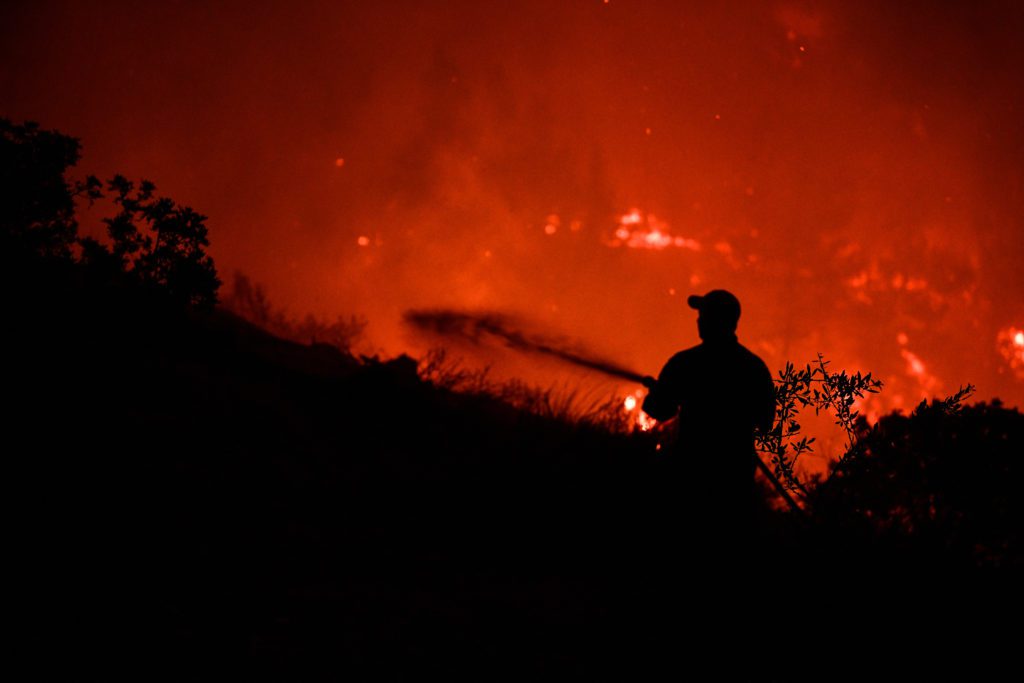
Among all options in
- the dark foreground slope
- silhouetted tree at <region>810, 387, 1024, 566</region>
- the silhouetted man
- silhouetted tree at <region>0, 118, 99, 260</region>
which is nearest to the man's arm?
the silhouetted man

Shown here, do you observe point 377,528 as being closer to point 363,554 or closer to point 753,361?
point 363,554

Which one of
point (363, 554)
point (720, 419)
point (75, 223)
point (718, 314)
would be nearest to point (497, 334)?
point (718, 314)

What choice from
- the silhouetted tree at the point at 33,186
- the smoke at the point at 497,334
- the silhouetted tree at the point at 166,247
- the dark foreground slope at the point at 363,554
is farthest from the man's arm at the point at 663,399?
the silhouetted tree at the point at 33,186

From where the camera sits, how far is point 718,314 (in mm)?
4473

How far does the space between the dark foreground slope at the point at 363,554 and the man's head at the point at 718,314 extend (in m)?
1.20

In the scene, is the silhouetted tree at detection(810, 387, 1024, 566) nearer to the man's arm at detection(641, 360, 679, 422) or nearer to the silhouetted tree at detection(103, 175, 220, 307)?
the man's arm at detection(641, 360, 679, 422)

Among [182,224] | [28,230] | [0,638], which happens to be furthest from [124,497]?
[28,230]

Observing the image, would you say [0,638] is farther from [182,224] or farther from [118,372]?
[182,224]

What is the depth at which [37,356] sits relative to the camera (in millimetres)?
5094

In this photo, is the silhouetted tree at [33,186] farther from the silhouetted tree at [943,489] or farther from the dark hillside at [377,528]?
the silhouetted tree at [943,489]

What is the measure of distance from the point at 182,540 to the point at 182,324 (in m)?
5.51

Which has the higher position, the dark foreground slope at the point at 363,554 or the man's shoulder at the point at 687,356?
the man's shoulder at the point at 687,356

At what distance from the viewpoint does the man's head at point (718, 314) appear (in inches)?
176

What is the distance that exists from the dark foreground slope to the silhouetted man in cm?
16
